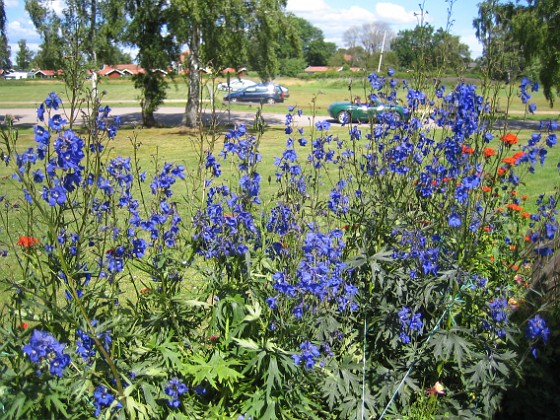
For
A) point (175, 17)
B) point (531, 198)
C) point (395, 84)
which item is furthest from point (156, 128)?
point (395, 84)

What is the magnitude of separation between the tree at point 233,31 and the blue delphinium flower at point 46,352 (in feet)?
50.1

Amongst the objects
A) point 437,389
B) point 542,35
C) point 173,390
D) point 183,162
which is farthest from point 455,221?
point 542,35

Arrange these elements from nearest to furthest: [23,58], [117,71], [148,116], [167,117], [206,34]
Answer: [206,34], [148,116], [167,117], [23,58], [117,71]

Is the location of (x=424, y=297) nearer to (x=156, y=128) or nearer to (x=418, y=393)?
(x=418, y=393)

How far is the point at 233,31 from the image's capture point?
57.7ft

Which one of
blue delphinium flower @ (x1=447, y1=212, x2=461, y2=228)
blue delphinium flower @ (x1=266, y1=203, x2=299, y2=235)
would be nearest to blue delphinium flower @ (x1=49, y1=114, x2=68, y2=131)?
blue delphinium flower @ (x1=266, y1=203, x2=299, y2=235)

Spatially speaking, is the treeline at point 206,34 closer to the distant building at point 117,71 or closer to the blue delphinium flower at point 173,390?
the distant building at point 117,71

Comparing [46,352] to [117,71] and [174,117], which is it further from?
[117,71]

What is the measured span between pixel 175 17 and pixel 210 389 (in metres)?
16.5

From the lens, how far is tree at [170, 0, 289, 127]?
55.5 ft

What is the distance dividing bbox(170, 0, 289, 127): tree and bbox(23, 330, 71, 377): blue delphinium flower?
602 inches

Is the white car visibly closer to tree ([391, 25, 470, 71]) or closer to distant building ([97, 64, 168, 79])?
distant building ([97, 64, 168, 79])

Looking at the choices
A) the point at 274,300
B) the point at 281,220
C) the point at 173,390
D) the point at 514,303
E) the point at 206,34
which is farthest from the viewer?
the point at 206,34

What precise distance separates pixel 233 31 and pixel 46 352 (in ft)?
54.9
